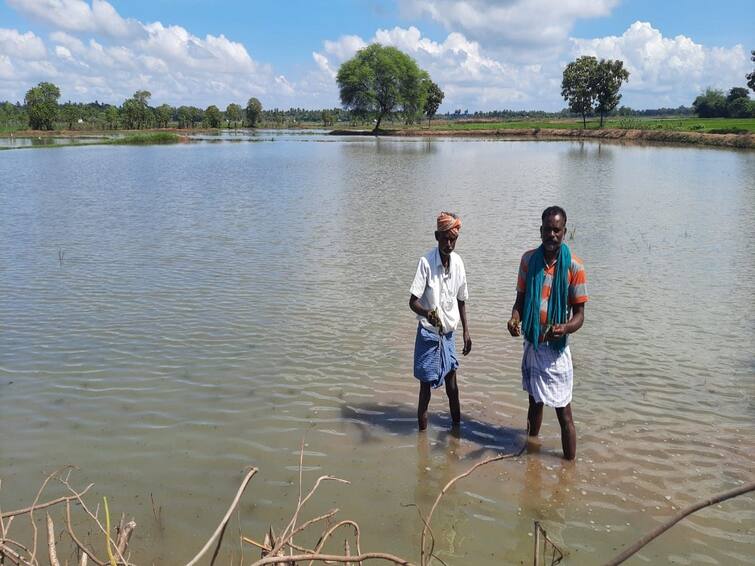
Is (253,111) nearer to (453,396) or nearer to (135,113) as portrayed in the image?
(135,113)

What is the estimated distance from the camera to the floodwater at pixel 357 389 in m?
4.56

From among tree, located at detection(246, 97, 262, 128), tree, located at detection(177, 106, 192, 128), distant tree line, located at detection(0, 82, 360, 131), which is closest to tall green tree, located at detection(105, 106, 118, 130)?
distant tree line, located at detection(0, 82, 360, 131)

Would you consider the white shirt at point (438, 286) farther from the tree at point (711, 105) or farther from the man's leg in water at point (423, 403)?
the tree at point (711, 105)

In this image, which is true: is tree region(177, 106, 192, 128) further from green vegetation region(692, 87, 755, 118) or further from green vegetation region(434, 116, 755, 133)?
green vegetation region(692, 87, 755, 118)

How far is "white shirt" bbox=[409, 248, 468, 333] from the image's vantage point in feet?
17.0

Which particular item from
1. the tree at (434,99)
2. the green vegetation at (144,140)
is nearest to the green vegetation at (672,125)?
the tree at (434,99)

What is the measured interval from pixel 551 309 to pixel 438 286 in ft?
3.13

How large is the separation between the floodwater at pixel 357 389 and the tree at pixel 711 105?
97358mm

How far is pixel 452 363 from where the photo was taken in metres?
5.40

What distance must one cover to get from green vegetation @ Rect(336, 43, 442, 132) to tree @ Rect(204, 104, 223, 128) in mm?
41153

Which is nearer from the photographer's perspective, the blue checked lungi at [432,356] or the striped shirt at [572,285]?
the striped shirt at [572,285]

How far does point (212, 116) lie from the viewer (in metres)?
130

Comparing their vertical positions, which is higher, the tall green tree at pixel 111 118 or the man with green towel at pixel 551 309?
the tall green tree at pixel 111 118

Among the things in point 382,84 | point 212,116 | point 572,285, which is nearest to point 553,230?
point 572,285
